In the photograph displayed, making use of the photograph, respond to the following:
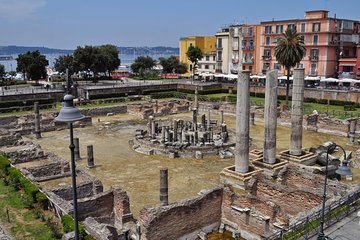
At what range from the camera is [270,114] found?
78.1 feet

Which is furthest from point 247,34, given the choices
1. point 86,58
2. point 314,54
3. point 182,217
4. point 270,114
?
point 182,217

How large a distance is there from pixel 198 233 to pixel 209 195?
183 cm

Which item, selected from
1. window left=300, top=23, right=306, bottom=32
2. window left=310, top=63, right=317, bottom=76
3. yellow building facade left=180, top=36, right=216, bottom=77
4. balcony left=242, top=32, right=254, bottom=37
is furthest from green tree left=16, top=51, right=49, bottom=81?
window left=310, top=63, right=317, bottom=76

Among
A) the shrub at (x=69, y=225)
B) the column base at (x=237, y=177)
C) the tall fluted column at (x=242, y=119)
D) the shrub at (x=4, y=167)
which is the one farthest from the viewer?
the column base at (x=237, y=177)

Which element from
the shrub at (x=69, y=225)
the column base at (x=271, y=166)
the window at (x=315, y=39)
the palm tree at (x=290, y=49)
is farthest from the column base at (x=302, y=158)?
the window at (x=315, y=39)

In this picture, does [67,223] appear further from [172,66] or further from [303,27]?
[172,66]

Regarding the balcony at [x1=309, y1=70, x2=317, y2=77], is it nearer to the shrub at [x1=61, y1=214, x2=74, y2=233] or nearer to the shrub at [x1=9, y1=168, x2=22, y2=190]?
the shrub at [x1=9, y1=168, x2=22, y2=190]

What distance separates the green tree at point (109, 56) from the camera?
253 ft

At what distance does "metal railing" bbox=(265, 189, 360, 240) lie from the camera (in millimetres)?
14008

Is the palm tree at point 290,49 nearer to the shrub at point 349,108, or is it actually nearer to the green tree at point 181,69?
the shrub at point 349,108

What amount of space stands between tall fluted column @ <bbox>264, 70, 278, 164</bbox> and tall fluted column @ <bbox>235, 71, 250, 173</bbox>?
2079 mm

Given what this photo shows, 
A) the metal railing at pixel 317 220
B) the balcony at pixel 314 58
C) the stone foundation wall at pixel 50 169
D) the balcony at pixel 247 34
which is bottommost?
the stone foundation wall at pixel 50 169

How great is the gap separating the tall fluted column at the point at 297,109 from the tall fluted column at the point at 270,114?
7.64 ft

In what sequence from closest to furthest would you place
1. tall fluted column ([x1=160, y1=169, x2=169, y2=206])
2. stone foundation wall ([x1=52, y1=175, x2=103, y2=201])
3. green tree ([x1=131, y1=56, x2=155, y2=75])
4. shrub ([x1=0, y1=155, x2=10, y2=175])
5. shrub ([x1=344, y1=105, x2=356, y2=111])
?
A: 1. tall fluted column ([x1=160, y1=169, x2=169, y2=206])
2. stone foundation wall ([x1=52, y1=175, x2=103, y2=201])
3. shrub ([x1=0, y1=155, x2=10, y2=175])
4. shrub ([x1=344, y1=105, x2=356, y2=111])
5. green tree ([x1=131, y1=56, x2=155, y2=75])
